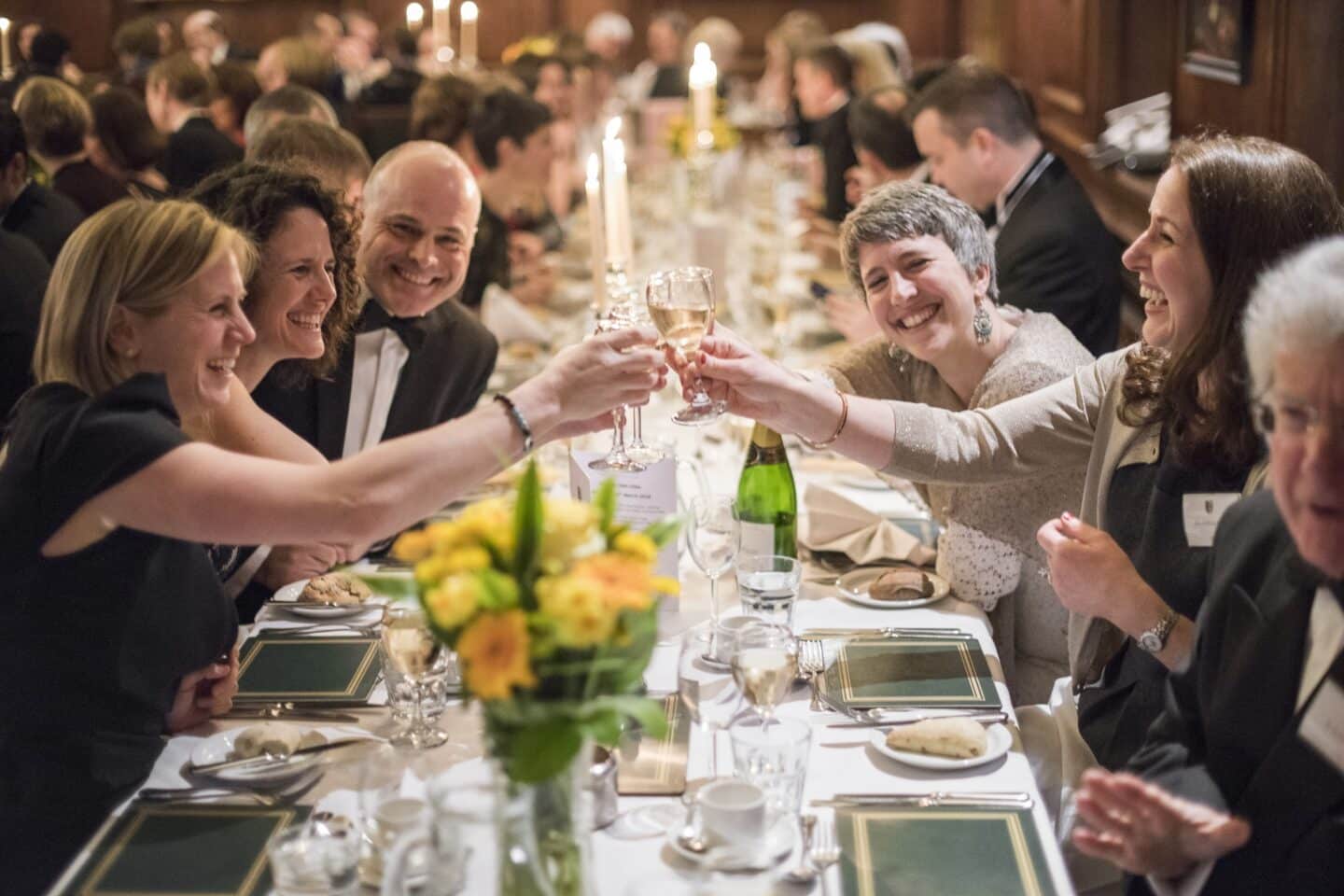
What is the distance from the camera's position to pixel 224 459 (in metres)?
1.78

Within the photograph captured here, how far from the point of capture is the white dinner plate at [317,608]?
234 centimetres

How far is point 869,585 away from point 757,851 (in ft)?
3.15

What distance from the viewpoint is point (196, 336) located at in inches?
77.3

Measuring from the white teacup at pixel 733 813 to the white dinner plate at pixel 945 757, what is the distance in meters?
0.32

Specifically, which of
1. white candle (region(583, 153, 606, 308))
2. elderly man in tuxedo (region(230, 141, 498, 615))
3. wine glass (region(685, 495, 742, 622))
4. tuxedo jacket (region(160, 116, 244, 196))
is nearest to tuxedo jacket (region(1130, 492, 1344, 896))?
wine glass (region(685, 495, 742, 622))

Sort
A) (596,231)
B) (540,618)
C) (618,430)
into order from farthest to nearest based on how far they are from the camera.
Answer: (596,231)
(618,430)
(540,618)

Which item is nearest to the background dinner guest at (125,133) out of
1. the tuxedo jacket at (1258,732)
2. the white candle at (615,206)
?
the white candle at (615,206)

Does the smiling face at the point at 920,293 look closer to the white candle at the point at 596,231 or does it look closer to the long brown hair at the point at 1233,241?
the long brown hair at the point at 1233,241

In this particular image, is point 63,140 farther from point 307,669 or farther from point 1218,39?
point 1218,39

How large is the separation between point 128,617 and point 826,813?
0.90 m

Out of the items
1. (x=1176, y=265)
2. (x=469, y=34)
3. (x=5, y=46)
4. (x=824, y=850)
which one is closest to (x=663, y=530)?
(x=824, y=850)

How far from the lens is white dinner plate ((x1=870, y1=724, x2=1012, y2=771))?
1.78m

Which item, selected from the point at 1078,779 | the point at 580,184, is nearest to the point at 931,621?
the point at 1078,779

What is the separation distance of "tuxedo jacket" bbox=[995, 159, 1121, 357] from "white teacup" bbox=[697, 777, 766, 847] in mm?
2643
